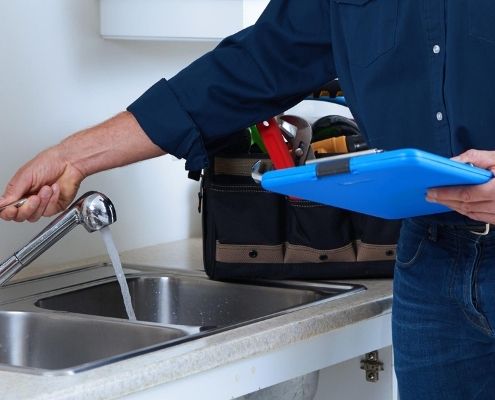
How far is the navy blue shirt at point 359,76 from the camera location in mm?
1281

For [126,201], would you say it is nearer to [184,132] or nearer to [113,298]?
[113,298]

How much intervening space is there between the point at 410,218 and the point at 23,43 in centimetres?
85

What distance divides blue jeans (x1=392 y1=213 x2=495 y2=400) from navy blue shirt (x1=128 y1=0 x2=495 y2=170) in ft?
0.39

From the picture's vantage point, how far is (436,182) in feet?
3.58

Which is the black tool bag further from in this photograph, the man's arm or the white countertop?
the man's arm

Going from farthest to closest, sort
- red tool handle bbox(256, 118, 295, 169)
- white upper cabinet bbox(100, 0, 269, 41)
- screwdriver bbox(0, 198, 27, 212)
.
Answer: white upper cabinet bbox(100, 0, 269, 41), red tool handle bbox(256, 118, 295, 169), screwdriver bbox(0, 198, 27, 212)

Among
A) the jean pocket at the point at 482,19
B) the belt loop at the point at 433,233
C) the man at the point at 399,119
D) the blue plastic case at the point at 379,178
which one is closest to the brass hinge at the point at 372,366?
the man at the point at 399,119

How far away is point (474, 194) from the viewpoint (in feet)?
3.64

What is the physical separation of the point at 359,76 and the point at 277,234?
1.47 ft

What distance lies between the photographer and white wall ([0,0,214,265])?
186cm

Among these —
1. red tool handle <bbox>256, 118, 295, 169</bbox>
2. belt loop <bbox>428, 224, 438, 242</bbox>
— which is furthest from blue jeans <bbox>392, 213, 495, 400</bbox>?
red tool handle <bbox>256, 118, 295, 169</bbox>

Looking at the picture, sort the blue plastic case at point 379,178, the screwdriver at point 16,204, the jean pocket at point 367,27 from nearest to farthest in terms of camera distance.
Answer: the blue plastic case at point 379,178
the jean pocket at point 367,27
the screwdriver at point 16,204

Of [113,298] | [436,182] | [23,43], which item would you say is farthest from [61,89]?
[436,182]

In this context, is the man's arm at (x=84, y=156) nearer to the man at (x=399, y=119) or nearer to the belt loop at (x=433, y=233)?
the man at (x=399, y=119)
